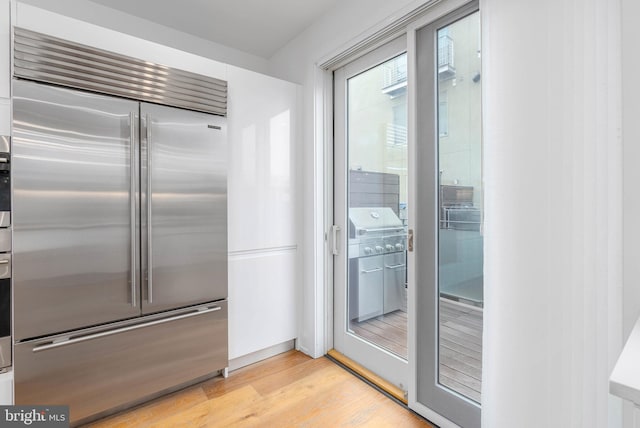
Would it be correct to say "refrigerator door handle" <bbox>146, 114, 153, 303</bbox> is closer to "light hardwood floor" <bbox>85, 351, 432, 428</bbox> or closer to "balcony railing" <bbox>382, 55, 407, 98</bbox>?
"light hardwood floor" <bbox>85, 351, 432, 428</bbox>

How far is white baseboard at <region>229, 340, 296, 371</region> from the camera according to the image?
2298 millimetres

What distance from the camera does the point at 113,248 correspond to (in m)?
1.75

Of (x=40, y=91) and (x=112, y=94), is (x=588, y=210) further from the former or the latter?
(x=40, y=91)

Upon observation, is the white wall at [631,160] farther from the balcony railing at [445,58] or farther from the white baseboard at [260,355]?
the white baseboard at [260,355]

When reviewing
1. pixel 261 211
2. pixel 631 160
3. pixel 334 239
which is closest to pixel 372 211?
pixel 334 239

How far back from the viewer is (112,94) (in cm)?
174

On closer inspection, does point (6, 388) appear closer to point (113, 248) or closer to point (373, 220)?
point (113, 248)

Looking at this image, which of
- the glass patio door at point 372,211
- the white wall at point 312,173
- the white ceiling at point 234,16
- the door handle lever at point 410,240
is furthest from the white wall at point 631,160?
the white ceiling at point 234,16

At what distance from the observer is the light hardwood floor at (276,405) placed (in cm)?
174

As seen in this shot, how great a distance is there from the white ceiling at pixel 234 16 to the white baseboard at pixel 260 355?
A: 264cm

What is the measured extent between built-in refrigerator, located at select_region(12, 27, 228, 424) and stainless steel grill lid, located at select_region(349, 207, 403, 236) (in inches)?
38.1

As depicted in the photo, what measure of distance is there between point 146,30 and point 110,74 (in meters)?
0.99

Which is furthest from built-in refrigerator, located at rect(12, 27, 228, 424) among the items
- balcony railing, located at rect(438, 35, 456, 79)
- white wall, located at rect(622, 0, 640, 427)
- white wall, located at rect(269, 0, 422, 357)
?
white wall, located at rect(622, 0, 640, 427)

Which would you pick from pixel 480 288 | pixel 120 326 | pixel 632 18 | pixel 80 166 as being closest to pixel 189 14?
pixel 80 166
